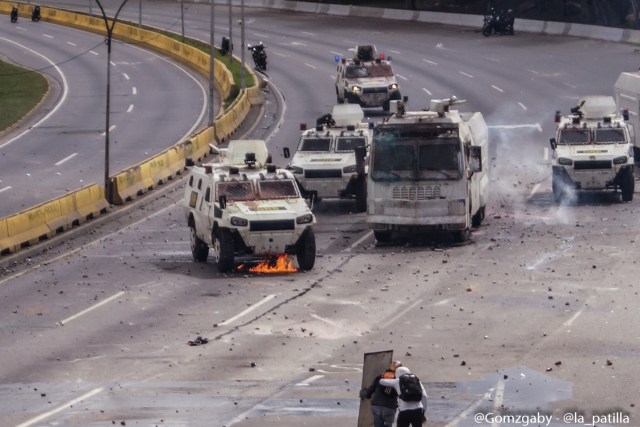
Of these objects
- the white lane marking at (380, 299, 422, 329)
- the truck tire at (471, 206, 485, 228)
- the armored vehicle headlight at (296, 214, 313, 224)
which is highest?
the armored vehicle headlight at (296, 214, 313, 224)

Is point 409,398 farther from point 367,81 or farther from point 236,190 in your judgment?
point 367,81

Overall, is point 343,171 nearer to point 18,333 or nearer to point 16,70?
point 18,333

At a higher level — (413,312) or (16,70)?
(413,312)

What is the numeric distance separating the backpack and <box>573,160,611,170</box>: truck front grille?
2565 cm

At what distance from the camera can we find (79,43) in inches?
3856

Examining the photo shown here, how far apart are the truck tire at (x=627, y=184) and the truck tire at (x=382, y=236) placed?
8.70 m

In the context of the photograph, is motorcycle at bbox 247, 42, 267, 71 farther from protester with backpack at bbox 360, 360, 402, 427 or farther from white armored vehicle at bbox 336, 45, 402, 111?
protester with backpack at bbox 360, 360, 402, 427

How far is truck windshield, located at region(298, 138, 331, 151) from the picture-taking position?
144ft

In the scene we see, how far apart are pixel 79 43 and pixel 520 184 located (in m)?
54.6

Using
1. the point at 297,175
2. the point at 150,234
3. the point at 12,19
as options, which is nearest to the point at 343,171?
the point at 297,175

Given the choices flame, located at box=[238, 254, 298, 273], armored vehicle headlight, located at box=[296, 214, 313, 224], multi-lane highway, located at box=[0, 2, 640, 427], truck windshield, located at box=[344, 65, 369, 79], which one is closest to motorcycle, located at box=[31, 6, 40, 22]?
truck windshield, located at box=[344, 65, 369, 79]

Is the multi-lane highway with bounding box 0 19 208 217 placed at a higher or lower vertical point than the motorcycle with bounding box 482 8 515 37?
lower

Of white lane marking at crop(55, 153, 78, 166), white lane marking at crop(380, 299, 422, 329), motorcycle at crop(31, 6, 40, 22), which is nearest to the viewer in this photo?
white lane marking at crop(380, 299, 422, 329)

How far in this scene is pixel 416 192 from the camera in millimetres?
36688
